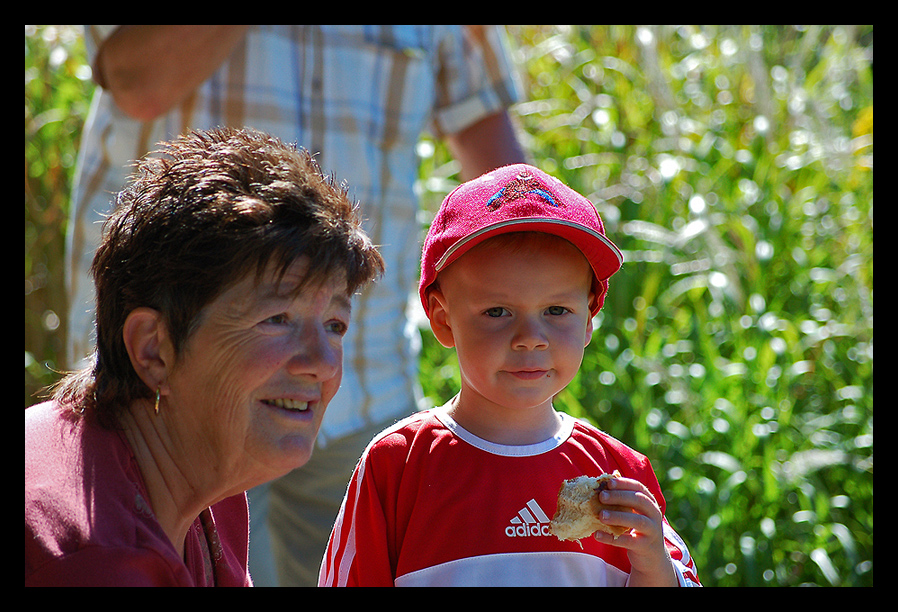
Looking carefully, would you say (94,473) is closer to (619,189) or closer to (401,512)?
(401,512)

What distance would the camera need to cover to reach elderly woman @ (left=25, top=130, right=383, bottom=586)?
1.41 meters

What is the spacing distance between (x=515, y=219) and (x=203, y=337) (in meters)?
0.63

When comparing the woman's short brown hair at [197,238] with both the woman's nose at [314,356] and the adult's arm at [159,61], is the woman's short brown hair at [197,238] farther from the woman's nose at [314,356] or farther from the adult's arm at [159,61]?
the adult's arm at [159,61]

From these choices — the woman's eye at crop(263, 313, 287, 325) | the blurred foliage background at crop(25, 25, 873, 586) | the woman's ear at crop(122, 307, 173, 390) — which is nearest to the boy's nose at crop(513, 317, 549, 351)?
the woman's eye at crop(263, 313, 287, 325)

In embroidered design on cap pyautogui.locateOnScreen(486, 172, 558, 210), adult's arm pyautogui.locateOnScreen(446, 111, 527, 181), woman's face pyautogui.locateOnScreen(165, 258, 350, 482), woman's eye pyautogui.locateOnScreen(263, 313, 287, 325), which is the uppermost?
adult's arm pyautogui.locateOnScreen(446, 111, 527, 181)

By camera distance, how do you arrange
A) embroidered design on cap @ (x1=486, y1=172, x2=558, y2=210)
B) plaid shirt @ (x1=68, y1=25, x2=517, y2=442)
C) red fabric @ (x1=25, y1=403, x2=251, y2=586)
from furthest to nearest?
plaid shirt @ (x1=68, y1=25, x2=517, y2=442) < embroidered design on cap @ (x1=486, y1=172, x2=558, y2=210) < red fabric @ (x1=25, y1=403, x2=251, y2=586)

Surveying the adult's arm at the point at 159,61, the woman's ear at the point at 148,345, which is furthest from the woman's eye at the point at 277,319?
the adult's arm at the point at 159,61

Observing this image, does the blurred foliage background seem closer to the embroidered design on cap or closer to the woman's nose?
the embroidered design on cap

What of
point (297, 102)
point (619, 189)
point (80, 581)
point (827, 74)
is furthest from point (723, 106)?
point (80, 581)

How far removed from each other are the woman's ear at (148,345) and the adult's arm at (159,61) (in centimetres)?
110

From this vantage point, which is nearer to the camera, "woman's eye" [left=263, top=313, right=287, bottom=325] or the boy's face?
"woman's eye" [left=263, top=313, right=287, bottom=325]

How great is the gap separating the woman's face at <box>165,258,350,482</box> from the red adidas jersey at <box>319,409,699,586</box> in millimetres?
203
